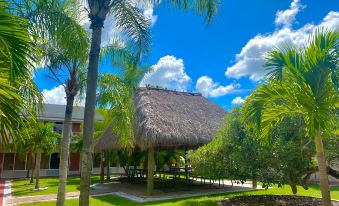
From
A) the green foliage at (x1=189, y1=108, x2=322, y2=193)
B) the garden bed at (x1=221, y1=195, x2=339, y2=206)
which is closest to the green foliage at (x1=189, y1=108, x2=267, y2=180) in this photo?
the green foliage at (x1=189, y1=108, x2=322, y2=193)

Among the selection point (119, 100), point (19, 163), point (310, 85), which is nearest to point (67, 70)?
point (119, 100)

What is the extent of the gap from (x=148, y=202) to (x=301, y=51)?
8701 mm

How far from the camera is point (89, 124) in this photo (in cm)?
701

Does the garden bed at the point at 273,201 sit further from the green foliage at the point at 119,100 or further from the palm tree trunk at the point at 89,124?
the palm tree trunk at the point at 89,124

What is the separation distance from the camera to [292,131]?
820 cm

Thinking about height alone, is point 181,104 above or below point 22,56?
above

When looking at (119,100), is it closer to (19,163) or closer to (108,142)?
(108,142)

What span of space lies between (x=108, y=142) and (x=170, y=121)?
504 centimetres

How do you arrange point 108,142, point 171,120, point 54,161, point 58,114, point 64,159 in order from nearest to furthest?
point 64,159 → point 171,120 → point 108,142 → point 54,161 → point 58,114

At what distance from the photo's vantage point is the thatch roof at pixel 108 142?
17453 millimetres

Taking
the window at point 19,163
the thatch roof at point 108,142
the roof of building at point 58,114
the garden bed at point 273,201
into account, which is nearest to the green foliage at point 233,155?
the garden bed at point 273,201

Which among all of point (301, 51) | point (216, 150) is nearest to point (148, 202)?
point (216, 150)

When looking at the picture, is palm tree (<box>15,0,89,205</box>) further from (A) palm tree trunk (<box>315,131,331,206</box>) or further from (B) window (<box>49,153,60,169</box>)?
(B) window (<box>49,153,60,169</box>)

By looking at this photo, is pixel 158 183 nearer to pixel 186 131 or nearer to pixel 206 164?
pixel 186 131
